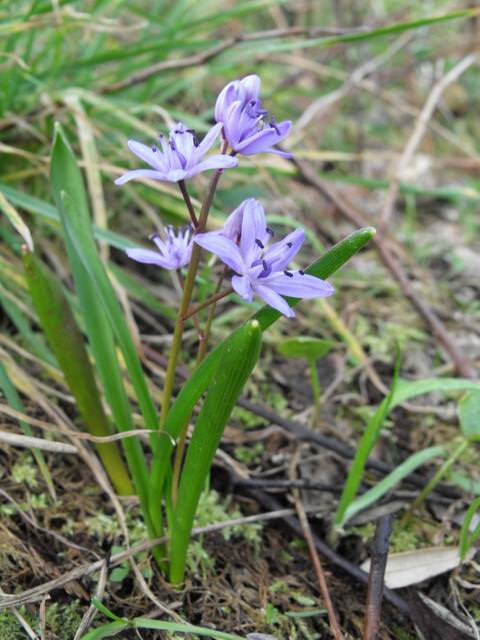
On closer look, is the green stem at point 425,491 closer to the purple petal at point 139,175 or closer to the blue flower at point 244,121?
the blue flower at point 244,121

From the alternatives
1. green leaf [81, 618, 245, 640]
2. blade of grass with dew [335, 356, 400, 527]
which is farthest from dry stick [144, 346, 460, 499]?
green leaf [81, 618, 245, 640]

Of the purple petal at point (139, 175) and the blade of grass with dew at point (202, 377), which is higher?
the purple petal at point (139, 175)

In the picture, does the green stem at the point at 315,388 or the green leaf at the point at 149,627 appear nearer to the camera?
the green leaf at the point at 149,627

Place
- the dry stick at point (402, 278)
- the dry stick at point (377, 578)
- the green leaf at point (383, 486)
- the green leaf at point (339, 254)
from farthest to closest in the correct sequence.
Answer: the dry stick at point (402, 278), the green leaf at point (383, 486), the dry stick at point (377, 578), the green leaf at point (339, 254)

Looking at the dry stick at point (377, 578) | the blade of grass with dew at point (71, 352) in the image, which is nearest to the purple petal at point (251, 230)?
the blade of grass with dew at point (71, 352)

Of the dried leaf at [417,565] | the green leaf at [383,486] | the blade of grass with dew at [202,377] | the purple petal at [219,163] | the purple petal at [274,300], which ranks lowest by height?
the dried leaf at [417,565]

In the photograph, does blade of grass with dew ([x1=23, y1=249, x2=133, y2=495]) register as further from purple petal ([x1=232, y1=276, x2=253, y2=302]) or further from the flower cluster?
purple petal ([x1=232, y1=276, x2=253, y2=302])
